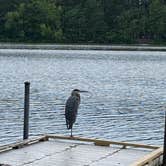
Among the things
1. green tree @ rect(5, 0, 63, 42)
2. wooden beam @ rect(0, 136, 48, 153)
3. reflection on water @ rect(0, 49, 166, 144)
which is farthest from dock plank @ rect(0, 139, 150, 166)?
green tree @ rect(5, 0, 63, 42)

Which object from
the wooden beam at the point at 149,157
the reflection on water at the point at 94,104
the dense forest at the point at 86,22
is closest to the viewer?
the wooden beam at the point at 149,157

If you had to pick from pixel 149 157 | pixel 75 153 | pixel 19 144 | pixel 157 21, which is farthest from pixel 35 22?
pixel 149 157

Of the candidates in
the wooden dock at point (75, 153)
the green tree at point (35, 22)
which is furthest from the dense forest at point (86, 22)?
the wooden dock at point (75, 153)

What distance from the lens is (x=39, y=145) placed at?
45.4ft

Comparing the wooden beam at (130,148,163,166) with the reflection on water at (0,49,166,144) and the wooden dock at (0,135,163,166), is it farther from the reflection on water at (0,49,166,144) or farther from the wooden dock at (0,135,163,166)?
the reflection on water at (0,49,166,144)

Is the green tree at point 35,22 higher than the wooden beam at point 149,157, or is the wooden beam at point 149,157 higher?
the green tree at point 35,22

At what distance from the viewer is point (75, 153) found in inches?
507

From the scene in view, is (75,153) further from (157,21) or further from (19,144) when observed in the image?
(157,21)

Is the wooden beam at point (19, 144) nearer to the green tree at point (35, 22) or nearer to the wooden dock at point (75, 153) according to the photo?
the wooden dock at point (75, 153)

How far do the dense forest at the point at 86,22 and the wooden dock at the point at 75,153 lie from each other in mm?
111013

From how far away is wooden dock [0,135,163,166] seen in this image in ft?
39.2

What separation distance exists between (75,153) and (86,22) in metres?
117

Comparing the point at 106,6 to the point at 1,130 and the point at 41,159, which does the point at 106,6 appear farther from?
the point at 41,159

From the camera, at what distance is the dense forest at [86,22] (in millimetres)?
125562
